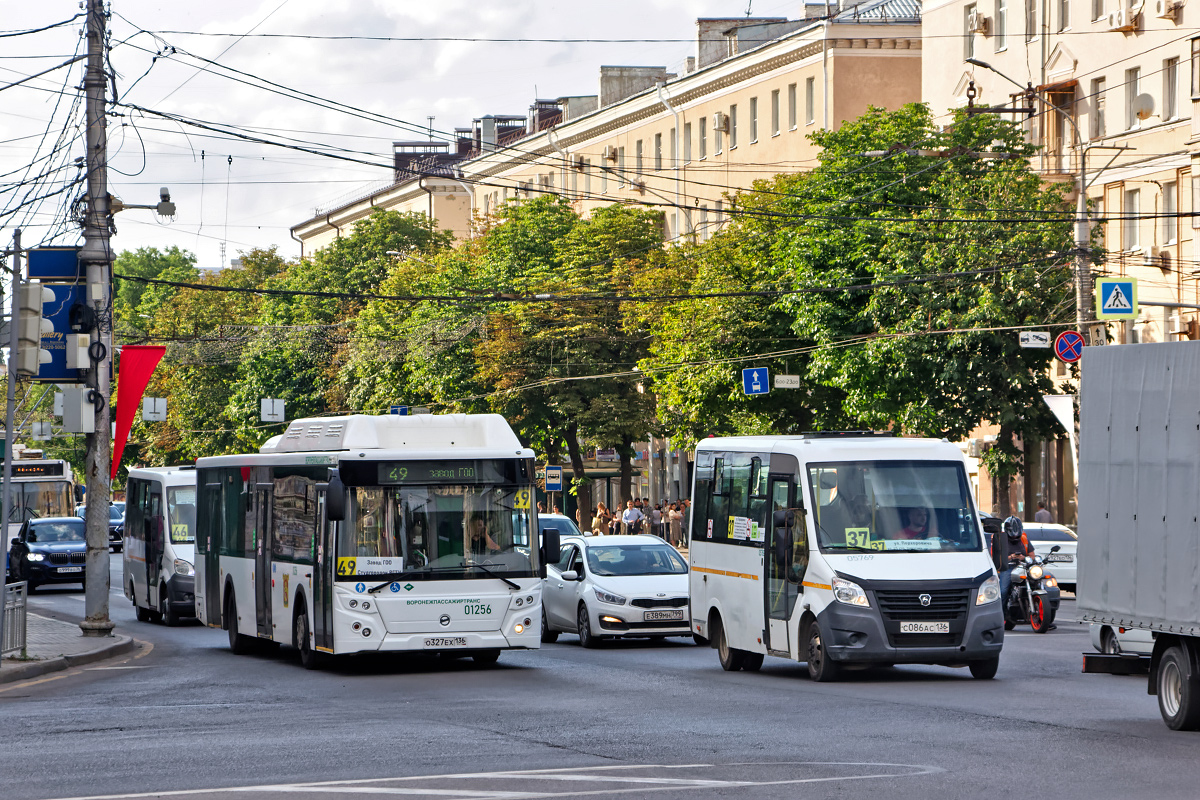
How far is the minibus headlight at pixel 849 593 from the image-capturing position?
58.9 feet

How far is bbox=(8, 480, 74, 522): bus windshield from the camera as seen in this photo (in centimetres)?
5228

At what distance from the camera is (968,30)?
60.1 metres

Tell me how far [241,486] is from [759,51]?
169 ft

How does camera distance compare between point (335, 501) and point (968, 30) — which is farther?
point (968, 30)

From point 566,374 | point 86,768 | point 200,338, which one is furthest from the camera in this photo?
point 200,338

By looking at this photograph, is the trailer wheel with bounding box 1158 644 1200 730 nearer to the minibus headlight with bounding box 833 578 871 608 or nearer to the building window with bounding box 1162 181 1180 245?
the minibus headlight with bounding box 833 578 871 608

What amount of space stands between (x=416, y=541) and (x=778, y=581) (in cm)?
382

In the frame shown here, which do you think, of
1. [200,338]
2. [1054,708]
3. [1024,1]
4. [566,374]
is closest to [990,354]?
[1024,1]

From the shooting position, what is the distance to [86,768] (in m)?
12.0

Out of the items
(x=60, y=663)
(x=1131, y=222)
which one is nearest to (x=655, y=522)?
(x=1131, y=222)

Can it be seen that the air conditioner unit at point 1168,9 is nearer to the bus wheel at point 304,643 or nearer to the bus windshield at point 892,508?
the bus windshield at point 892,508

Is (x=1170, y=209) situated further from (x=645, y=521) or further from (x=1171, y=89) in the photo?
(x=645, y=521)

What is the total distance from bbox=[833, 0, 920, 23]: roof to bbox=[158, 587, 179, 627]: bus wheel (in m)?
43.3

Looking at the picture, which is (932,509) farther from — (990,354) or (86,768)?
(990,354)
